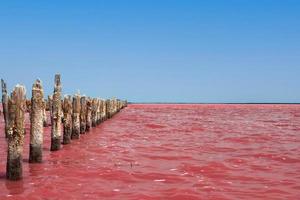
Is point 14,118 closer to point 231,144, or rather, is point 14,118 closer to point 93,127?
point 231,144

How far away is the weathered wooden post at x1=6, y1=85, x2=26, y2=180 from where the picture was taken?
947 cm

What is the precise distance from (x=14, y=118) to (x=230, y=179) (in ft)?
14.9

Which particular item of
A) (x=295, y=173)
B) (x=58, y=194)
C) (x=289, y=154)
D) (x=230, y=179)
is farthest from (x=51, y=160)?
(x=289, y=154)

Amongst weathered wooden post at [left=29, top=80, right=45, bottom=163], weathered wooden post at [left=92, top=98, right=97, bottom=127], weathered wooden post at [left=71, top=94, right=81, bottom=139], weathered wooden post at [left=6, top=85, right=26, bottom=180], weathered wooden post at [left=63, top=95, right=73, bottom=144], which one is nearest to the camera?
weathered wooden post at [left=6, top=85, right=26, bottom=180]

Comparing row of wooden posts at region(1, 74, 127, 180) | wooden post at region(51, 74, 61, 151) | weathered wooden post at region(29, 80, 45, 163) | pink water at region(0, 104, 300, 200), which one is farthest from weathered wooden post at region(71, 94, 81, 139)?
weathered wooden post at region(29, 80, 45, 163)

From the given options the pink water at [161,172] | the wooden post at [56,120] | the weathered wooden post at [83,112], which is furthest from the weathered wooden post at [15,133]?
the weathered wooden post at [83,112]

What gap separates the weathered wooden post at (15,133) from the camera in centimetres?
947

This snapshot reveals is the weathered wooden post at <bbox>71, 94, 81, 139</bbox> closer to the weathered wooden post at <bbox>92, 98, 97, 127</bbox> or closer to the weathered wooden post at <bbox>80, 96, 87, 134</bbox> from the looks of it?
the weathered wooden post at <bbox>80, 96, 87, 134</bbox>

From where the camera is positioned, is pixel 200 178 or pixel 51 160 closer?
pixel 200 178

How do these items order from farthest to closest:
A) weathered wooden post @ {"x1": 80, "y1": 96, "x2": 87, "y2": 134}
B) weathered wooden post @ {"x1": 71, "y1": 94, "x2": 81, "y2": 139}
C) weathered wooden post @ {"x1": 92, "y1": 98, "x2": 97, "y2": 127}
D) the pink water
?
weathered wooden post @ {"x1": 92, "y1": 98, "x2": 97, "y2": 127} → weathered wooden post @ {"x1": 80, "y1": 96, "x2": 87, "y2": 134} → weathered wooden post @ {"x1": 71, "y1": 94, "x2": 81, "y2": 139} → the pink water

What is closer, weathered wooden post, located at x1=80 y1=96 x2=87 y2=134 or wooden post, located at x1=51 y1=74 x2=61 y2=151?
wooden post, located at x1=51 y1=74 x2=61 y2=151

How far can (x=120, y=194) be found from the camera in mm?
8430

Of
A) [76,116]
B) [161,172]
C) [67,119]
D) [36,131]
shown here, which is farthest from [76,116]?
[161,172]

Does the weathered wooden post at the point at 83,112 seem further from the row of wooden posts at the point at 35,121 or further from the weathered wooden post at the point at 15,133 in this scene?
the weathered wooden post at the point at 15,133
